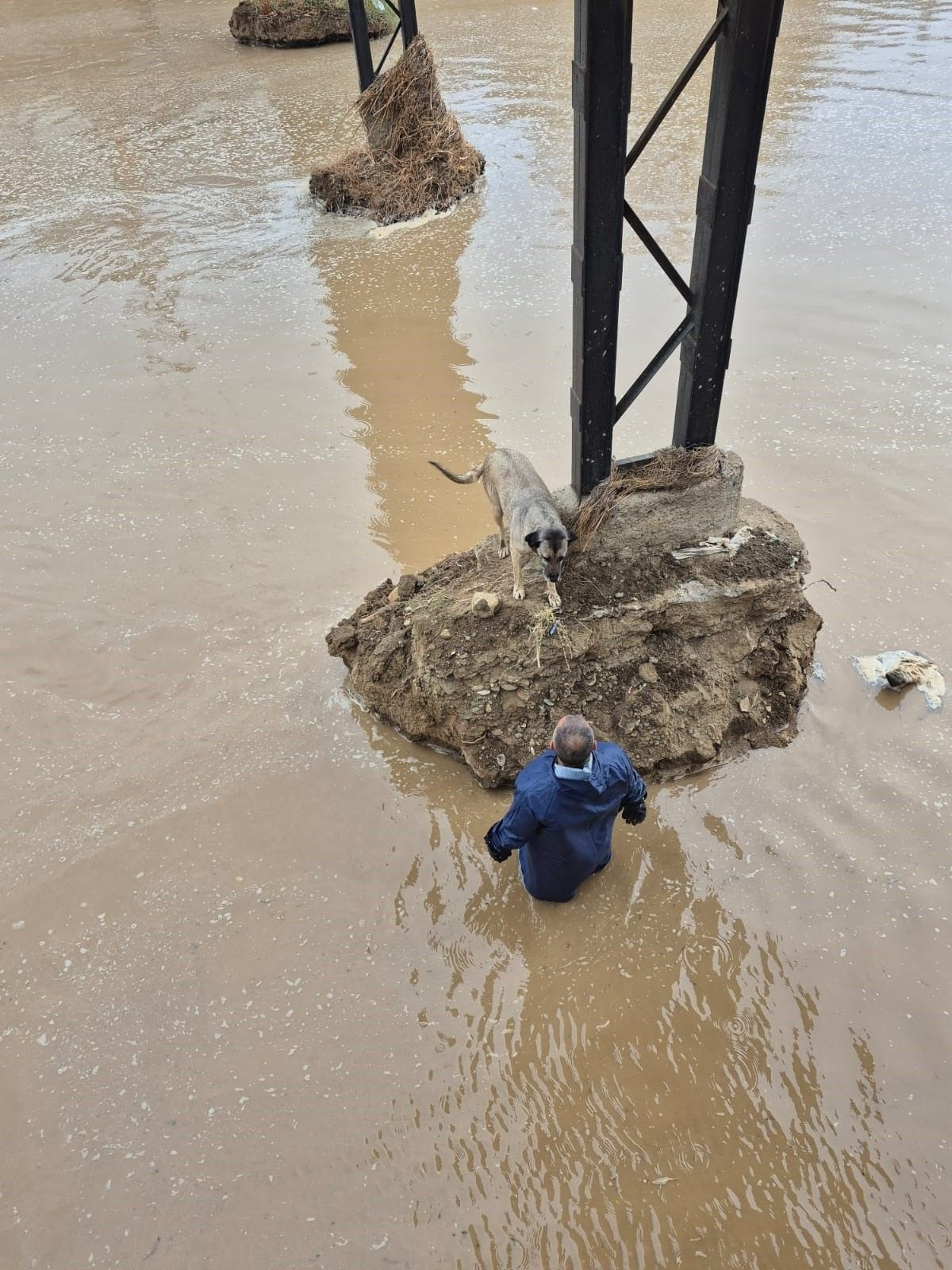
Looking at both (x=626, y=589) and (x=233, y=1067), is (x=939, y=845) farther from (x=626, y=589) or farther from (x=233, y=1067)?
(x=233, y=1067)

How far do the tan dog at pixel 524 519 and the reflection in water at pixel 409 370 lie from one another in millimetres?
1364

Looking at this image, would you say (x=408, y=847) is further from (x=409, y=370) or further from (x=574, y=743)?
(x=409, y=370)

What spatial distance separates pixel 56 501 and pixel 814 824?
18.7ft

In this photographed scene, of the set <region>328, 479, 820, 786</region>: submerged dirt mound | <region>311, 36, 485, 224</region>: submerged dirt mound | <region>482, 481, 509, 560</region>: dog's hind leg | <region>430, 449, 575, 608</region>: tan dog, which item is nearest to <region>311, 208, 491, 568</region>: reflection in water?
<region>311, 36, 485, 224</region>: submerged dirt mound

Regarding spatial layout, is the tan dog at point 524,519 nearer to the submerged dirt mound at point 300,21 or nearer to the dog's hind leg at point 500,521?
the dog's hind leg at point 500,521

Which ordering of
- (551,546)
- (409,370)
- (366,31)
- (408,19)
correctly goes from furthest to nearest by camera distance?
(366,31) → (408,19) → (409,370) → (551,546)

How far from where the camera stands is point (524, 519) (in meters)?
3.99

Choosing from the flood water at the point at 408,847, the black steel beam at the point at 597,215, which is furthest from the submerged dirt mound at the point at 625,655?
the black steel beam at the point at 597,215

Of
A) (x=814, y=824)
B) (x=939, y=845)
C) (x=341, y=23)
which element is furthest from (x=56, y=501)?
(x=341, y=23)

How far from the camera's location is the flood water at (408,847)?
3068 millimetres

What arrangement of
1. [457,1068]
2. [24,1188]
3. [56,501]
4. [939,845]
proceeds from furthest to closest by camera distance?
[56,501], [939,845], [457,1068], [24,1188]

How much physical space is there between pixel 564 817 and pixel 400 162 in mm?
9832

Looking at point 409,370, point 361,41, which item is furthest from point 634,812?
point 361,41

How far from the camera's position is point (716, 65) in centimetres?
335
